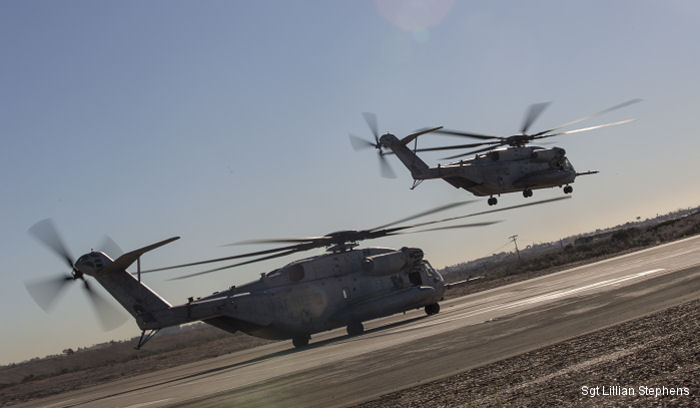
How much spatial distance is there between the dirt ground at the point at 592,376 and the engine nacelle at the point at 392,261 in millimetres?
17205

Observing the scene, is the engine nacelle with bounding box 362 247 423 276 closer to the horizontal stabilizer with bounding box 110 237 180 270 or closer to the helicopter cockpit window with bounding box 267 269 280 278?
the helicopter cockpit window with bounding box 267 269 280 278

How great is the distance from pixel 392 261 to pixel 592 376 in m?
21.1

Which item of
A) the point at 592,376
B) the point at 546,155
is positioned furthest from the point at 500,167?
the point at 592,376

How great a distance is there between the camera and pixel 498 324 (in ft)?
58.8

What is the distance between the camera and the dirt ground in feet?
25.6

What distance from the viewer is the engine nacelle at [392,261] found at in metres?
29.7

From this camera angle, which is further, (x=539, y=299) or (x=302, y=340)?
(x=302, y=340)

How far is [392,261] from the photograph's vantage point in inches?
1185

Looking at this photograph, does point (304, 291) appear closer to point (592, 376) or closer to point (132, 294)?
point (132, 294)

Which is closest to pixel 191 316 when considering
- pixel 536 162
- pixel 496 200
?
pixel 496 200

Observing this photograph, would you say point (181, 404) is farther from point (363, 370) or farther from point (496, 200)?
point (496, 200)

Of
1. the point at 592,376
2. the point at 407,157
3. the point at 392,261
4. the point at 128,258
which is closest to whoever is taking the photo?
the point at 592,376

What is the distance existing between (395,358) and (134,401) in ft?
25.9

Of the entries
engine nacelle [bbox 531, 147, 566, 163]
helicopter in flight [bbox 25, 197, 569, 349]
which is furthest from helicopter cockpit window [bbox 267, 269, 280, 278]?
engine nacelle [bbox 531, 147, 566, 163]
